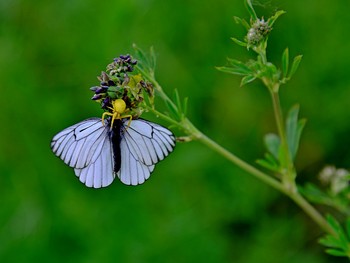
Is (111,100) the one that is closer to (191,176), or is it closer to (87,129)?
(87,129)

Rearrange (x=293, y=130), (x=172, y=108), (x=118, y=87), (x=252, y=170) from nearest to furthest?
(x=118, y=87), (x=172, y=108), (x=252, y=170), (x=293, y=130)

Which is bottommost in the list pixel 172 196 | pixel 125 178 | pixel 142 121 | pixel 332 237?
pixel 332 237

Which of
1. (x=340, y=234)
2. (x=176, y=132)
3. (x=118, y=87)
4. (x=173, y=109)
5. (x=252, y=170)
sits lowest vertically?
(x=340, y=234)

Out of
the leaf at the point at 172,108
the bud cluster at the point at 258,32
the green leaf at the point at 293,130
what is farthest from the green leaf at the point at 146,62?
the green leaf at the point at 293,130

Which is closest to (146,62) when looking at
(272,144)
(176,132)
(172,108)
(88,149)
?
(172,108)

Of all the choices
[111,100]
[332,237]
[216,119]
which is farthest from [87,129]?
[216,119]

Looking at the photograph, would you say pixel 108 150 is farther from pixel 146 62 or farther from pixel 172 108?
pixel 146 62
